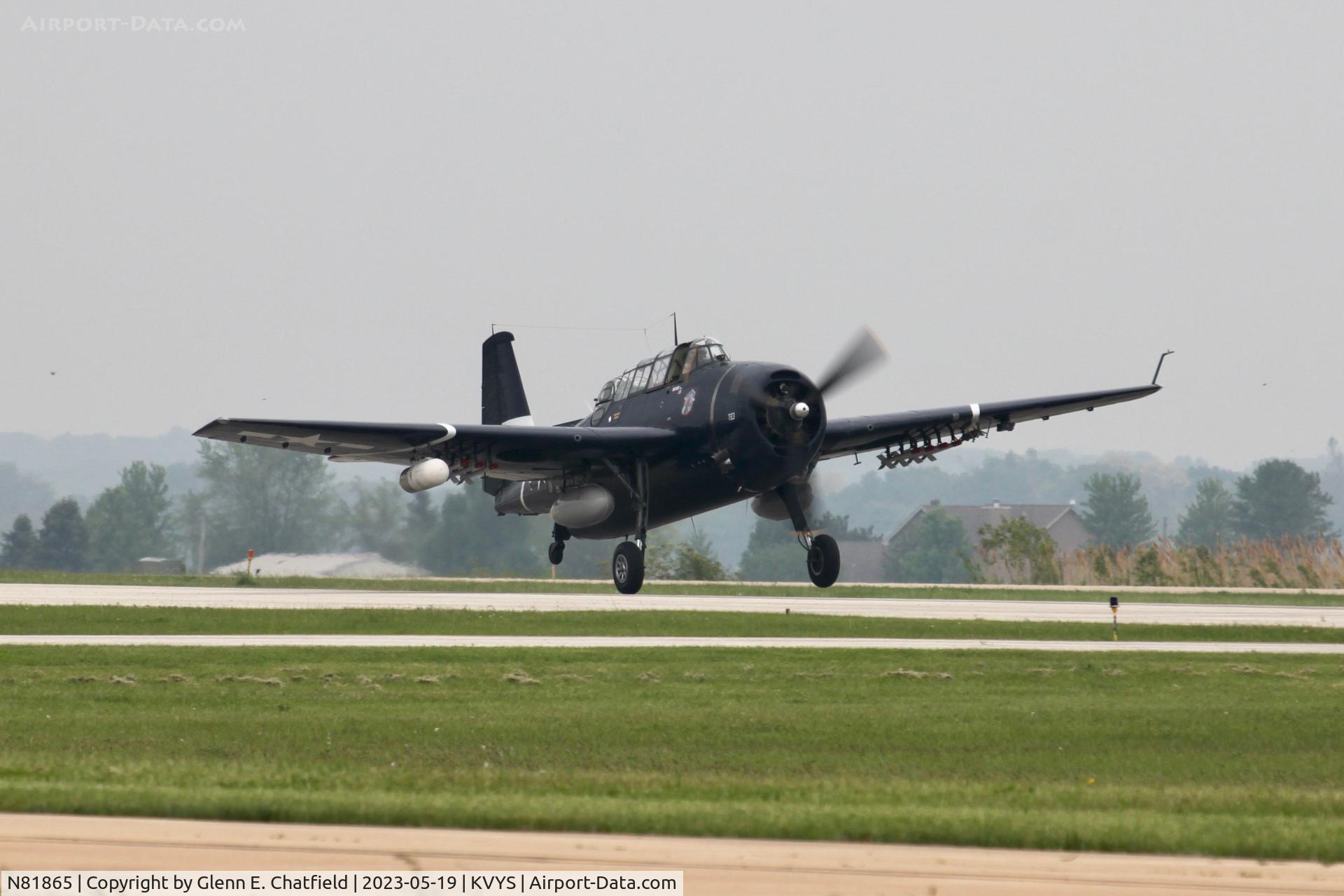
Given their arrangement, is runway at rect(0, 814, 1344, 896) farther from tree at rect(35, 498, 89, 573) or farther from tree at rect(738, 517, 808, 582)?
tree at rect(738, 517, 808, 582)

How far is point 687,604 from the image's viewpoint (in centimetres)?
3338

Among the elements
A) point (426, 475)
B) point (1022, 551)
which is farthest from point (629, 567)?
point (1022, 551)

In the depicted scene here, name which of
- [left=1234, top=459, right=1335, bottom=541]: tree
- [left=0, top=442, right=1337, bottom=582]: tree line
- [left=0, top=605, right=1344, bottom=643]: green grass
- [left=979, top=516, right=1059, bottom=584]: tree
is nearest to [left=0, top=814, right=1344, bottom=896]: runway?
[left=0, top=605, right=1344, bottom=643]: green grass

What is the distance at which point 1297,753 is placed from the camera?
1295cm

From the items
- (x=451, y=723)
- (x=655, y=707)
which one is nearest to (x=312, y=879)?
(x=451, y=723)

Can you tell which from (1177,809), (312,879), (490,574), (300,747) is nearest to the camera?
(312,879)

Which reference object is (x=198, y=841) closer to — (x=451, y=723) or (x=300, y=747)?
(x=300, y=747)

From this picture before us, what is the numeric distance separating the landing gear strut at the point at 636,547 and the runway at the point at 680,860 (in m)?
25.4

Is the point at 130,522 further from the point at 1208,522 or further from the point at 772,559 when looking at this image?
the point at 1208,522

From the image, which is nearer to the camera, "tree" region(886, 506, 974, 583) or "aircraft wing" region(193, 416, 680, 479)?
"aircraft wing" region(193, 416, 680, 479)

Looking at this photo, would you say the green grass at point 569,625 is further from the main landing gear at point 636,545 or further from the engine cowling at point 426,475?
the main landing gear at point 636,545

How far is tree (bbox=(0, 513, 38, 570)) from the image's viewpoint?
91550 mm

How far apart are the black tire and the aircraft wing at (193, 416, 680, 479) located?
444cm

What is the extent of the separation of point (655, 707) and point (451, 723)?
236 cm
